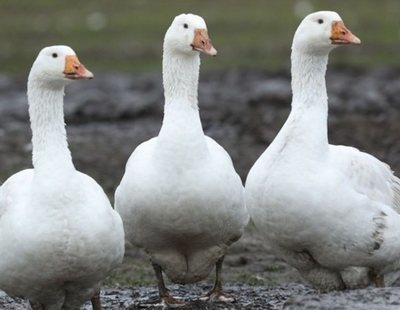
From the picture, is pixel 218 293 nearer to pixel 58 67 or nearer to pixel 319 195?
pixel 319 195

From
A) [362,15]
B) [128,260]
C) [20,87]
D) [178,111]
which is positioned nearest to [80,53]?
[20,87]

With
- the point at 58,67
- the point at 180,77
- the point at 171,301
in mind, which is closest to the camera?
the point at 58,67

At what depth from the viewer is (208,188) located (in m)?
10.8

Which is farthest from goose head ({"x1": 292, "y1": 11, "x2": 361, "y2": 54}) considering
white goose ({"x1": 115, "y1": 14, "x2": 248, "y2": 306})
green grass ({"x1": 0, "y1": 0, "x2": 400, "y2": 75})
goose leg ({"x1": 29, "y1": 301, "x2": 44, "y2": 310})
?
green grass ({"x1": 0, "y1": 0, "x2": 400, "y2": 75})

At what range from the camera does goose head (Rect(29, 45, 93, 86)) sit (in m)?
10.2

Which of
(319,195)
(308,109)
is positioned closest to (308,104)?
(308,109)

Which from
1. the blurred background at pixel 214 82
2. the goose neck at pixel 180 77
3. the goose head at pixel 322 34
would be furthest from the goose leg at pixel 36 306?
the goose head at pixel 322 34

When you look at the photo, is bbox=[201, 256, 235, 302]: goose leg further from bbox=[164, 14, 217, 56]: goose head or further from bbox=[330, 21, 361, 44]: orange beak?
bbox=[330, 21, 361, 44]: orange beak

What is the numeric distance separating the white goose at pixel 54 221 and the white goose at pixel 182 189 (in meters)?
0.69

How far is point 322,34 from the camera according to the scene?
10742 mm

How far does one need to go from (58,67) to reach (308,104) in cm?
236

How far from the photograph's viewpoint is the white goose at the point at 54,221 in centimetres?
976

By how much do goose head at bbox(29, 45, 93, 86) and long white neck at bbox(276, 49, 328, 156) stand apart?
77.4 inches

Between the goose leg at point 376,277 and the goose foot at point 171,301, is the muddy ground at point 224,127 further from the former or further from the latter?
the goose leg at point 376,277
